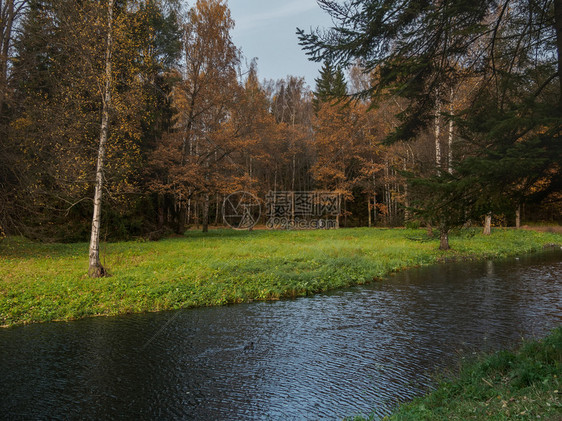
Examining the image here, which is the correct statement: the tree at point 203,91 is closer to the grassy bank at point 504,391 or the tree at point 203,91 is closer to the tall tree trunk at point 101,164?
the tall tree trunk at point 101,164

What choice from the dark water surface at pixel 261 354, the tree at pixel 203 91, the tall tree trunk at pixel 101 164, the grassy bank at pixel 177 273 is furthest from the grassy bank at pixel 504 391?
the tree at pixel 203 91

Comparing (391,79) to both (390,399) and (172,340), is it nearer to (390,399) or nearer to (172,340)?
(390,399)

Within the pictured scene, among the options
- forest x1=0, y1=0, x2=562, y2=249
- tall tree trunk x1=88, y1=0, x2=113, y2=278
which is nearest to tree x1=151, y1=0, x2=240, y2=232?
forest x1=0, y1=0, x2=562, y2=249

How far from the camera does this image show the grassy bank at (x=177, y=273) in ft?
32.6

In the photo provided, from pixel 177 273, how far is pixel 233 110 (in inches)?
633

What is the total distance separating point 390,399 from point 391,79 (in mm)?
5212

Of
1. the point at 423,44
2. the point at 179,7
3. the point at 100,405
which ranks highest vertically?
the point at 179,7

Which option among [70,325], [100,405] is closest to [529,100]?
[100,405]

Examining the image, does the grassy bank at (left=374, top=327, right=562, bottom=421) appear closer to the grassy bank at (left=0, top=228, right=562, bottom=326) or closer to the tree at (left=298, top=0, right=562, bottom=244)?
the tree at (left=298, top=0, right=562, bottom=244)

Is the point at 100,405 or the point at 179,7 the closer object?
the point at 100,405

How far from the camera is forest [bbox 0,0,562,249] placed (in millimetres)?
5668

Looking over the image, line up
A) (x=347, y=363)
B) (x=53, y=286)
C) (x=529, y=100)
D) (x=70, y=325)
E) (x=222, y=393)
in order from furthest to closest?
(x=53, y=286) < (x=70, y=325) < (x=347, y=363) < (x=222, y=393) < (x=529, y=100)

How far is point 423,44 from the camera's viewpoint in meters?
6.91

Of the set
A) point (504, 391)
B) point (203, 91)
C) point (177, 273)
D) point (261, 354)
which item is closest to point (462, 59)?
point (504, 391)
